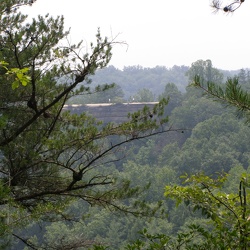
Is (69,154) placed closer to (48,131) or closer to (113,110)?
(48,131)

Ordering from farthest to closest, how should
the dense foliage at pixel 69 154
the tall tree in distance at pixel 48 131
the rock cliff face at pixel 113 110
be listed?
the rock cliff face at pixel 113 110 → the tall tree in distance at pixel 48 131 → the dense foliage at pixel 69 154

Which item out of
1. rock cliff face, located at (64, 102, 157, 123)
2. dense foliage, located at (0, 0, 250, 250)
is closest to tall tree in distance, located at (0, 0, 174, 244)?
dense foliage, located at (0, 0, 250, 250)

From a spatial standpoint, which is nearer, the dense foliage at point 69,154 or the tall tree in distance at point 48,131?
the dense foliage at point 69,154

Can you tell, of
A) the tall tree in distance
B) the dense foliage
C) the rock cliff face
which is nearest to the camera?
the dense foliage

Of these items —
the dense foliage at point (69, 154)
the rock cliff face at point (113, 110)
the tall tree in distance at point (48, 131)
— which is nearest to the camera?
the dense foliage at point (69, 154)

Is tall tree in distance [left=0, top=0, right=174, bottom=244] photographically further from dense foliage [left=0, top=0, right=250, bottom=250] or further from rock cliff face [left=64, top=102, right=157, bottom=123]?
rock cliff face [left=64, top=102, right=157, bottom=123]

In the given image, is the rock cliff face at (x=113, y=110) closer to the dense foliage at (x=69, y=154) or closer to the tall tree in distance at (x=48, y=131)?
the dense foliage at (x=69, y=154)

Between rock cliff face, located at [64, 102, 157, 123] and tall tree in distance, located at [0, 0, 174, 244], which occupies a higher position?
tall tree in distance, located at [0, 0, 174, 244]

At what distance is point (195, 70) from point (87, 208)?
2744cm

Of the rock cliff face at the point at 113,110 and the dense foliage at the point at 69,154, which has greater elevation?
the dense foliage at the point at 69,154

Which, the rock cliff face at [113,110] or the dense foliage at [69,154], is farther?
the rock cliff face at [113,110]

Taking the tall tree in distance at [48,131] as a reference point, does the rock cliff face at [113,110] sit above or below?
below

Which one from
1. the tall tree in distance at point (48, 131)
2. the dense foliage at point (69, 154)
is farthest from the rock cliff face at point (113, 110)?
the tall tree in distance at point (48, 131)

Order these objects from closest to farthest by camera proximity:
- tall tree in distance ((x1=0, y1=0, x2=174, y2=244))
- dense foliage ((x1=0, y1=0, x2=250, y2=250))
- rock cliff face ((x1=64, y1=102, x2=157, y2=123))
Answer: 1. dense foliage ((x1=0, y1=0, x2=250, y2=250))
2. tall tree in distance ((x1=0, y1=0, x2=174, y2=244))
3. rock cliff face ((x1=64, y1=102, x2=157, y2=123))
